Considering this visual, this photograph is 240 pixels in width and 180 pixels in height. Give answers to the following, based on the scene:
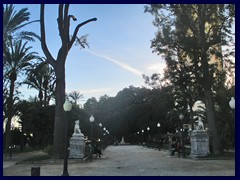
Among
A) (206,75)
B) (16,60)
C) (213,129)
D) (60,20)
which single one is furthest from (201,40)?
(16,60)

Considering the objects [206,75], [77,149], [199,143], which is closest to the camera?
[77,149]

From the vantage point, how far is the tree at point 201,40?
23.0 m

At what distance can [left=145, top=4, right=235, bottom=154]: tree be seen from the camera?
75.4 feet

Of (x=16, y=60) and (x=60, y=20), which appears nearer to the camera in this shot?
(x=60, y=20)

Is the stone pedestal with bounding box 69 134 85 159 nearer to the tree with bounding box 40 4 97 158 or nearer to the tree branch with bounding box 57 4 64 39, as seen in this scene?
the tree with bounding box 40 4 97 158

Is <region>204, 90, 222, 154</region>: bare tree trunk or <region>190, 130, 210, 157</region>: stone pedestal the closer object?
<region>190, 130, 210, 157</region>: stone pedestal

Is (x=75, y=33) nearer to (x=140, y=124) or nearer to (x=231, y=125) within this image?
(x=231, y=125)

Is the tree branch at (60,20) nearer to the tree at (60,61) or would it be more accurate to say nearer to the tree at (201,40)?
the tree at (60,61)

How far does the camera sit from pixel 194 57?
23.4 meters

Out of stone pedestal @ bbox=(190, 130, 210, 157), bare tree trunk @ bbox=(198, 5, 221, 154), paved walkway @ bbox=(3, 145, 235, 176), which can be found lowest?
paved walkway @ bbox=(3, 145, 235, 176)

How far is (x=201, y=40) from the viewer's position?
23.2m

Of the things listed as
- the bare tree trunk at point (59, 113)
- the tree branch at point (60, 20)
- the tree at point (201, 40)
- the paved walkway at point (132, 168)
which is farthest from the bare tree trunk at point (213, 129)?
the tree branch at point (60, 20)

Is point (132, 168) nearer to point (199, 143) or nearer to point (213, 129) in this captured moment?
point (199, 143)

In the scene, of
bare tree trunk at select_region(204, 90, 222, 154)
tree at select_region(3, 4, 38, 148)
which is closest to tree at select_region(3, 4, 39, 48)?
tree at select_region(3, 4, 38, 148)
